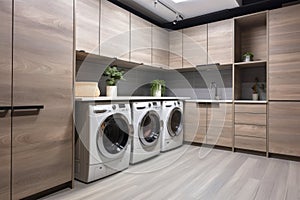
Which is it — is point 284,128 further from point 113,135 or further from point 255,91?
point 113,135

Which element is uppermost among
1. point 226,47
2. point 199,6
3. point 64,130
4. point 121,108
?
point 199,6

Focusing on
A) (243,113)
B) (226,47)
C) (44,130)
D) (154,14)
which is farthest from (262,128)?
(44,130)

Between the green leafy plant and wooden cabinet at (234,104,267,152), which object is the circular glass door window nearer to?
the green leafy plant

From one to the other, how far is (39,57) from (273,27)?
10.0 feet

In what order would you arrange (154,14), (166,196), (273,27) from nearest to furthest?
(166,196) → (273,27) → (154,14)

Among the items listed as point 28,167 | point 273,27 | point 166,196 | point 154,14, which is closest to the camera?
point 28,167

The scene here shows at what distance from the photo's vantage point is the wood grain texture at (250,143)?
298cm

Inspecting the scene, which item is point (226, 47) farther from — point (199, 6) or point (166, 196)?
point (166, 196)

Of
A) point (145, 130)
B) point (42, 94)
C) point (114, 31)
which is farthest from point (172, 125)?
point (42, 94)

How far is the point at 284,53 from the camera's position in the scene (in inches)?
112

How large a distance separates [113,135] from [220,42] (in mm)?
2377

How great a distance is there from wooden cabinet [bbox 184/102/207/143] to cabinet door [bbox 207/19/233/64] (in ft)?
2.73

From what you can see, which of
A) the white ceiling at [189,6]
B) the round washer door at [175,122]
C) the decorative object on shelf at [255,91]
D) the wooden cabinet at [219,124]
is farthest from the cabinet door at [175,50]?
the decorative object on shelf at [255,91]

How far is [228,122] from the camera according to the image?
3.28m
